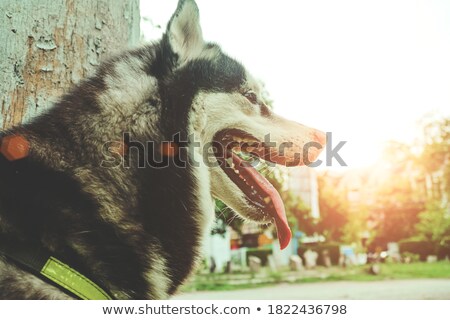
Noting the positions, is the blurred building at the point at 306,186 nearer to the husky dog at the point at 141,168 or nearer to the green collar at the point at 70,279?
the husky dog at the point at 141,168

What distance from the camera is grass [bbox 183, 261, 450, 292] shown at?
3.20m

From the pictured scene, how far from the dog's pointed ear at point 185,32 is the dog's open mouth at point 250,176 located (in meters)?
0.34

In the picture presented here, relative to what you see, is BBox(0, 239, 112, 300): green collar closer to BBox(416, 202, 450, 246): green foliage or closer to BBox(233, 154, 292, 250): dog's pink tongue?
BBox(233, 154, 292, 250): dog's pink tongue

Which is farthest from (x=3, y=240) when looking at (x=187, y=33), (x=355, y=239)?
(x=355, y=239)

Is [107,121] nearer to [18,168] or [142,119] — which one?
[142,119]

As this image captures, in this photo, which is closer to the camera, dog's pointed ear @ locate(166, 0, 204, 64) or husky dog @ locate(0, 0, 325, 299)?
husky dog @ locate(0, 0, 325, 299)

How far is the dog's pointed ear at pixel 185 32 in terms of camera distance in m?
1.45

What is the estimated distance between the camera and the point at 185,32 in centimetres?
153

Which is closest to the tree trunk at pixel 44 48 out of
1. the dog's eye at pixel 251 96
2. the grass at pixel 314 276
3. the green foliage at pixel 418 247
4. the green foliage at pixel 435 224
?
the dog's eye at pixel 251 96

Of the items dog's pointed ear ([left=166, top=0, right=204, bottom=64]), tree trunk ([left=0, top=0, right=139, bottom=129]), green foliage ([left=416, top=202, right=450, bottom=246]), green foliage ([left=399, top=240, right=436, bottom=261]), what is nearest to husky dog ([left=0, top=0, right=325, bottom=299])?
dog's pointed ear ([left=166, top=0, right=204, bottom=64])

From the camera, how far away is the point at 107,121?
52.1 inches

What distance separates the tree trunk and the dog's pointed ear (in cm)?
43

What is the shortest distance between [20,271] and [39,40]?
1024 mm
